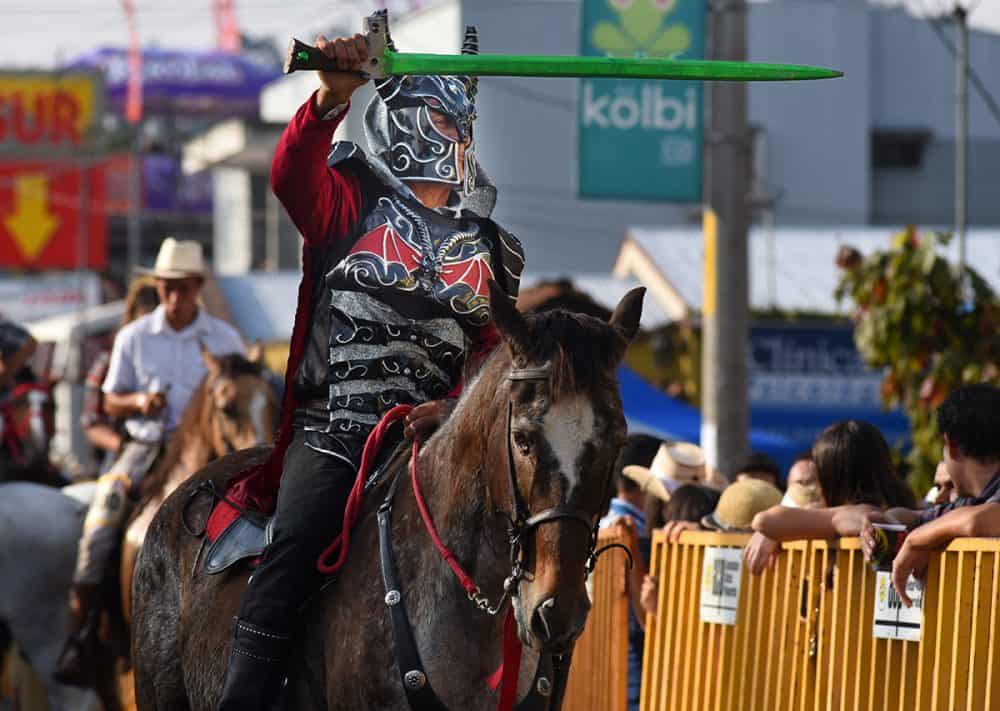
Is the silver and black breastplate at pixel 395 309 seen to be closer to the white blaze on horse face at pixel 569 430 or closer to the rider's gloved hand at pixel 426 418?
the rider's gloved hand at pixel 426 418

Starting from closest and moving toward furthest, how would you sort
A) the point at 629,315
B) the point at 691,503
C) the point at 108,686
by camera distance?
the point at 629,315
the point at 691,503
the point at 108,686

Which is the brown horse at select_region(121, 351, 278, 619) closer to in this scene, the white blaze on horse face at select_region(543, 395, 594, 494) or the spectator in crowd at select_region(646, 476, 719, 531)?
the spectator in crowd at select_region(646, 476, 719, 531)

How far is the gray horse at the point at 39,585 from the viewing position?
11.1m

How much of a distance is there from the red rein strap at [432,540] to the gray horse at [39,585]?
250 inches

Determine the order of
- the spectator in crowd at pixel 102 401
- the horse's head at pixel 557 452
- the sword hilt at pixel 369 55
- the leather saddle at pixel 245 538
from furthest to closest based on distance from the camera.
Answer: the spectator in crowd at pixel 102 401 < the leather saddle at pixel 245 538 < the sword hilt at pixel 369 55 < the horse's head at pixel 557 452

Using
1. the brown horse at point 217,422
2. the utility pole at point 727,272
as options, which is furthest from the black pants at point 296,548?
the utility pole at point 727,272

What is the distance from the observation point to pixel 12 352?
1246 cm

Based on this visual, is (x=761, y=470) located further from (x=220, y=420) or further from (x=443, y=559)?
(x=443, y=559)

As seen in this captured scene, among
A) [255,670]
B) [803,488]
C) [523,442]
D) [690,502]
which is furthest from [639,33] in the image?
[523,442]

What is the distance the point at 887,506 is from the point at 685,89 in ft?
19.2

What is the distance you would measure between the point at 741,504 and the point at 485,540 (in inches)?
121

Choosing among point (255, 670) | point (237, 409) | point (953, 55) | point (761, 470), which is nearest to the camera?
point (255, 670)

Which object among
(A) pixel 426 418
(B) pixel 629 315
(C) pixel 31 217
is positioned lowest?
(A) pixel 426 418

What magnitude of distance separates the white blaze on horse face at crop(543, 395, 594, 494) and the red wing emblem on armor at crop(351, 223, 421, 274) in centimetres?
107
